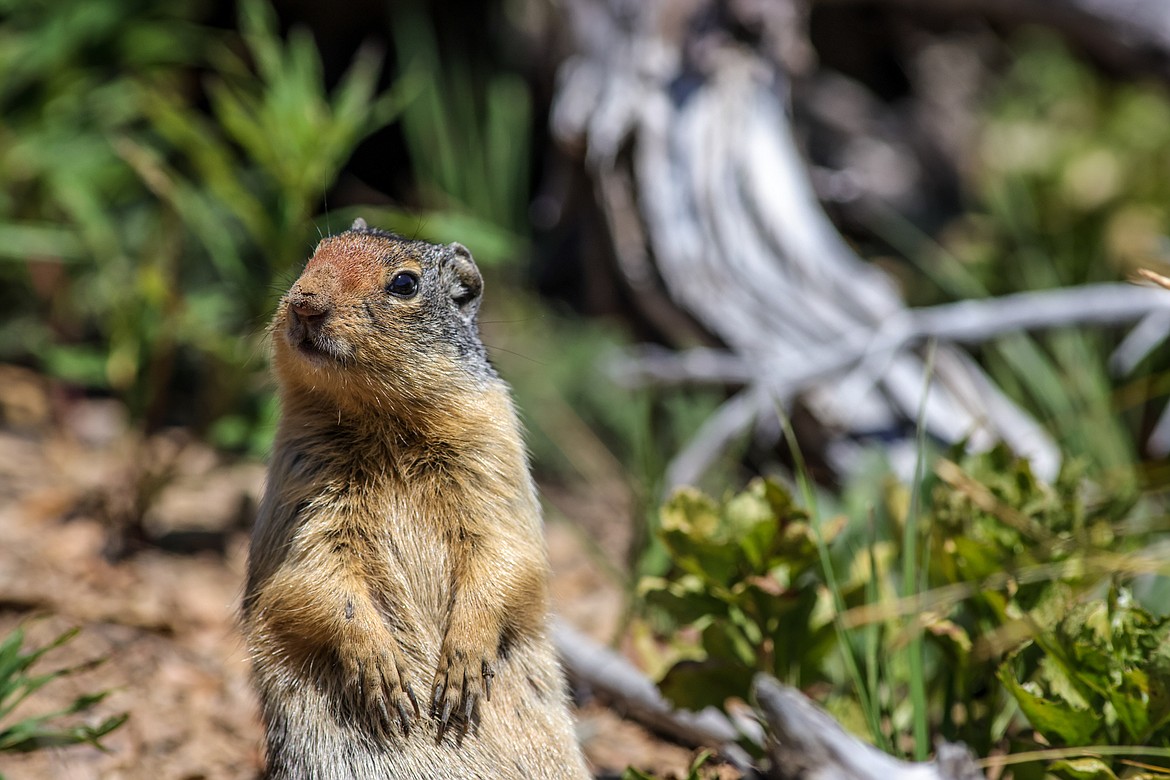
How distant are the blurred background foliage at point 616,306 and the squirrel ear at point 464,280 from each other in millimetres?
713

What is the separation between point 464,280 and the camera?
3.49 metres

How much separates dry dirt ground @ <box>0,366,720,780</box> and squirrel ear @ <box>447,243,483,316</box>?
4.10ft

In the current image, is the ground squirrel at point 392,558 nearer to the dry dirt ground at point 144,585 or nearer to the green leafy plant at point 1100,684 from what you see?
the dry dirt ground at point 144,585

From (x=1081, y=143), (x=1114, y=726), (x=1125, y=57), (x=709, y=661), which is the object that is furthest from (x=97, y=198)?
(x=1081, y=143)

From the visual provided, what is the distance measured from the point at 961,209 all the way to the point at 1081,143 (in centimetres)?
96

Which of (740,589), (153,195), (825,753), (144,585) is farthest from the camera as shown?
(153,195)

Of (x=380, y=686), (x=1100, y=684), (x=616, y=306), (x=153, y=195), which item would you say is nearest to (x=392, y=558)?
(x=380, y=686)

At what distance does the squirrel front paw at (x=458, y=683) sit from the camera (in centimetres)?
287

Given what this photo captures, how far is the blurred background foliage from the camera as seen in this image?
10.7ft

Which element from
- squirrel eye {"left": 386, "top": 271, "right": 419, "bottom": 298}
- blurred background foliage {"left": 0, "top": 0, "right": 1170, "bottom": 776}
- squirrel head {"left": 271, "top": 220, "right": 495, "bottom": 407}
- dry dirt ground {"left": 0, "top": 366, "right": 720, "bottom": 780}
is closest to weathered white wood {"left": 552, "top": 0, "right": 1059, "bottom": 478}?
blurred background foliage {"left": 0, "top": 0, "right": 1170, "bottom": 776}

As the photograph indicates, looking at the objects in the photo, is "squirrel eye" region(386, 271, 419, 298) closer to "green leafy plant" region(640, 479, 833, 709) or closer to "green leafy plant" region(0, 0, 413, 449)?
"green leafy plant" region(640, 479, 833, 709)

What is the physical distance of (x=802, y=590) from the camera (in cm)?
330

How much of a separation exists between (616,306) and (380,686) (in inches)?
161

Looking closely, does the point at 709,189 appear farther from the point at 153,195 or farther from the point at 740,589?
the point at 153,195
